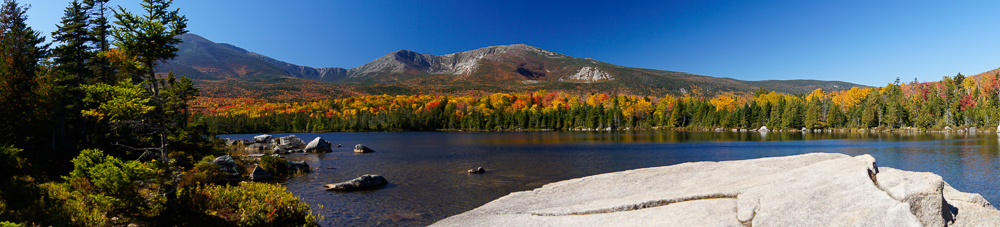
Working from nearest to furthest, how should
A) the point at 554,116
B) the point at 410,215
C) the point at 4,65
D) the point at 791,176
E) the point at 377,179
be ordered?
the point at 791,176 < the point at 410,215 < the point at 4,65 < the point at 377,179 < the point at 554,116

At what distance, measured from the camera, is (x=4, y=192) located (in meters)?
13.7

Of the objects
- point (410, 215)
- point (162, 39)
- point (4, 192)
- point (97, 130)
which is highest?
point (162, 39)

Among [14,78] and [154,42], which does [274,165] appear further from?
[154,42]

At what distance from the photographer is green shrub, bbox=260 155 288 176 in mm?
30094

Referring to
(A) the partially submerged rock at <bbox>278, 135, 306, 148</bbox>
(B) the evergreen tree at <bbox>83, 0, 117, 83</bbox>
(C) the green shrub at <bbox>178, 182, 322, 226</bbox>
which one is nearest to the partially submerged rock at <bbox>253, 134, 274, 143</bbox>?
(A) the partially submerged rock at <bbox>278, 135, 306, 148</bbox>

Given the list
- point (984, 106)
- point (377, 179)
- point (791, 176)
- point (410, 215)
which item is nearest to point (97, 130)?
point (377, 179)

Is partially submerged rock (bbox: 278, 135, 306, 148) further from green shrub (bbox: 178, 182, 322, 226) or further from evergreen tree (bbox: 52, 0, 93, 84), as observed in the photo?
green shrub (bbox: 178, 182, 322, 226)

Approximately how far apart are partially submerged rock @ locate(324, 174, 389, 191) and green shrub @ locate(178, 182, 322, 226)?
9.84m

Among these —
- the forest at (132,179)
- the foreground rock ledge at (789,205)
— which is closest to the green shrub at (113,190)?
the forest at (132,179)

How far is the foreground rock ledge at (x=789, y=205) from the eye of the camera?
909 cm

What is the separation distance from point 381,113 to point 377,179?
468ft

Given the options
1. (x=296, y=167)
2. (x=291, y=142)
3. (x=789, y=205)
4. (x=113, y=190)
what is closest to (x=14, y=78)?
(x=296, y=167)

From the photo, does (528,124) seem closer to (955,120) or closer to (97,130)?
(955,120)

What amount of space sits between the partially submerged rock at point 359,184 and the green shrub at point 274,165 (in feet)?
26.7
